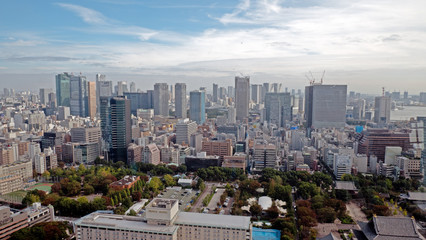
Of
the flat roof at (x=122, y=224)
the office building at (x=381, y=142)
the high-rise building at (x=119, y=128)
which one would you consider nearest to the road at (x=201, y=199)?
the flat roof at (x=122, y=224)

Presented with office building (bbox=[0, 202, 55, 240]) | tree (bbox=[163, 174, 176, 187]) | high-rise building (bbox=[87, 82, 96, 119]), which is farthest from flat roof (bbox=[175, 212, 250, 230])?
high-rise building (bbox=[87, 82, 96, 119])

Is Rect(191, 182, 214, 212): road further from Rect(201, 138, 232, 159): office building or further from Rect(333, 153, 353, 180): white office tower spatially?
Rect(333, 153, 353, 180): white office tower

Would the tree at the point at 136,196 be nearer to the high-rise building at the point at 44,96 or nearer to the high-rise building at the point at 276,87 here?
the high-rise building at the point at 276,87

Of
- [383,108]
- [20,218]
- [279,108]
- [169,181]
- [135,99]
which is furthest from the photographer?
[135,99]

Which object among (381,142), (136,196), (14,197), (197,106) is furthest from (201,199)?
(197,106)

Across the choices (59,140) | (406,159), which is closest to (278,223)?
(406,159)

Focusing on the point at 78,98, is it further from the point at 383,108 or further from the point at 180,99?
the point at 383,108

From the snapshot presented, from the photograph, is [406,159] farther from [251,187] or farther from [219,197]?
[219,197]
